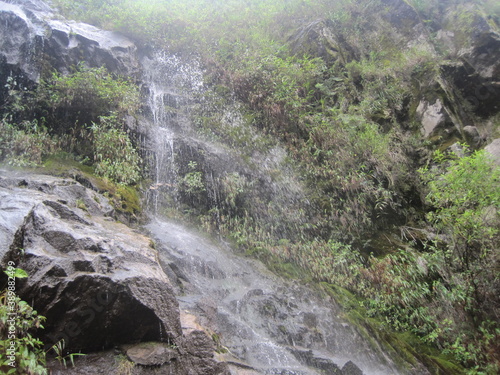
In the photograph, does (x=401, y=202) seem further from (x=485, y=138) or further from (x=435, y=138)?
(x=485, y=138)

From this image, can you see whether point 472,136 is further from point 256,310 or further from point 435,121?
point 256,310

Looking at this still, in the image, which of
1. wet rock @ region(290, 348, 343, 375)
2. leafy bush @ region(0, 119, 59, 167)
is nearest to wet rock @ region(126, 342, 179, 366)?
wet rock @ region(290, 348, 343, 375)

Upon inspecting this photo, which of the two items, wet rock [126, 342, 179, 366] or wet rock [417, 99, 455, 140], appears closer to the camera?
wet rock [126, 342, 179, 366]

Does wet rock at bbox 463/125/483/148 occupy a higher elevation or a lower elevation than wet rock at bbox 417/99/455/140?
lower

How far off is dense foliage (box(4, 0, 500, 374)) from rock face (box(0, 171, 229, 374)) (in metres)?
4.21

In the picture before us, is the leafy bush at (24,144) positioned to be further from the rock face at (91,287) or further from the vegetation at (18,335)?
the vegetation at (18,335)

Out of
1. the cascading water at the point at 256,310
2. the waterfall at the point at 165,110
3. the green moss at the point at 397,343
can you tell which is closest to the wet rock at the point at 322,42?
the waterfall at the point at 165,110

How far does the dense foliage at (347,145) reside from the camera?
20.4 ft

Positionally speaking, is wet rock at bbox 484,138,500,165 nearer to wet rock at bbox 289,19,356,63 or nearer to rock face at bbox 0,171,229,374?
wet rock at bbox 289,19,356,63

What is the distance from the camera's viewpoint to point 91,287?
380 centimetres

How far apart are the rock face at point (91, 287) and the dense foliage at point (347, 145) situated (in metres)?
4.21

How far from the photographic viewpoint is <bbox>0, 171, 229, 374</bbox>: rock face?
11.8 ft

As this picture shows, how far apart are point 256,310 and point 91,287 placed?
369cm

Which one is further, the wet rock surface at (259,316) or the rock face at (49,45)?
the rock face at (49,45)
